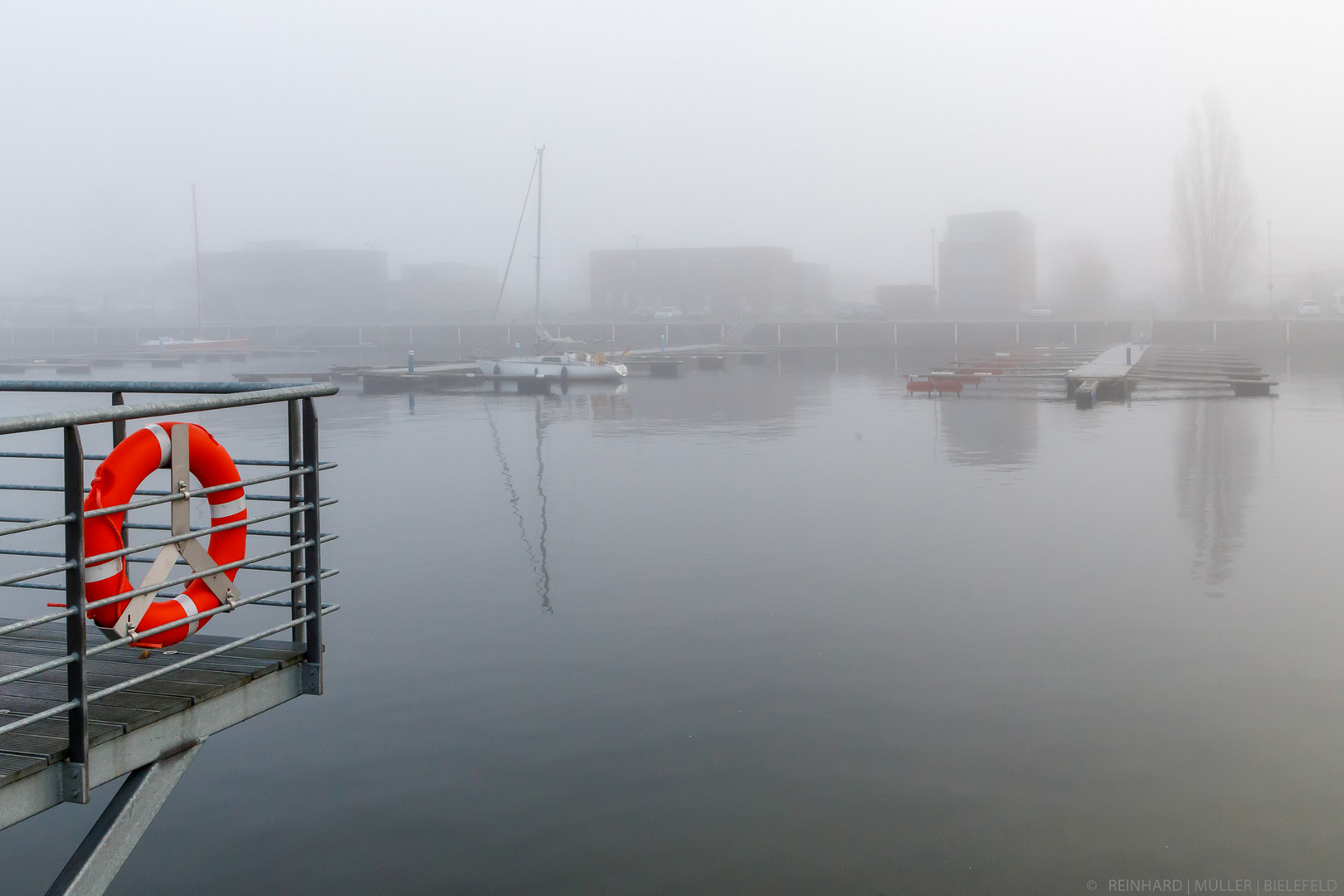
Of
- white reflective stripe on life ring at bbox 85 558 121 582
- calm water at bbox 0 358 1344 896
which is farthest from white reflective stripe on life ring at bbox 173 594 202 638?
calm water at bbox 0 358 1344 896

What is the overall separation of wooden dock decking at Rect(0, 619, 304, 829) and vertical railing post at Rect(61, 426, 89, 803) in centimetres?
5

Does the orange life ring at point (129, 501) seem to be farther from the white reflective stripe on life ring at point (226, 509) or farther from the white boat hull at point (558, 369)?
the white boat hull at point (558, 369)

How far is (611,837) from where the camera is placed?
615 cm

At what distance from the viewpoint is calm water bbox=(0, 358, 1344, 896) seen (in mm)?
5961

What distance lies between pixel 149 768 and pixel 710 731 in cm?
394

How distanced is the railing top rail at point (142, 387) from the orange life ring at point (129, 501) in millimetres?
239

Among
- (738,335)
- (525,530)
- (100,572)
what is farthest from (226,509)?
(738,335)

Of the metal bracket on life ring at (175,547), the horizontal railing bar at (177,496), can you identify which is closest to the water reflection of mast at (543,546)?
the horizontal railing bar at (177,496)

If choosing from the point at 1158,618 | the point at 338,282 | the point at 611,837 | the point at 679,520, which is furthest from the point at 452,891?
the point at 338,282

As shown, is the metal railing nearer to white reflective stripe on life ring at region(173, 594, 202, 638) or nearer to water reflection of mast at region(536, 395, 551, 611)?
white reflective stripe on life ring at region(173, 594, 202, 638)

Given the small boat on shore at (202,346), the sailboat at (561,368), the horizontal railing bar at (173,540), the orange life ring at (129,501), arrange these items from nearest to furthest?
the horizontal railing bar at (173,540)
the orange life ring at (129,501)
the sailboat at (561,368)
the small boat on shore at (202,346)

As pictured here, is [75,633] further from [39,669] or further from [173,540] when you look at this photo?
[173,540]

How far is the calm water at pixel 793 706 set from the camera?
19.6ft

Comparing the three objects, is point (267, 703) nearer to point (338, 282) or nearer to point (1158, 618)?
point (1158, 618)
